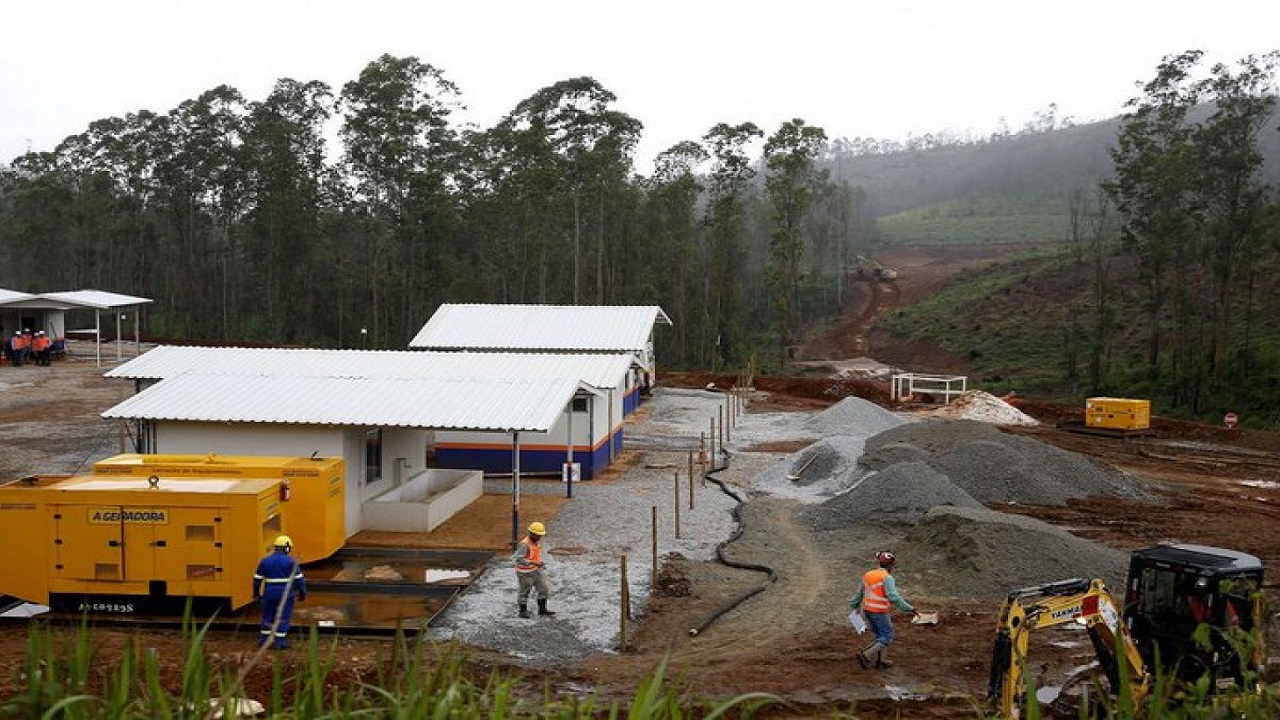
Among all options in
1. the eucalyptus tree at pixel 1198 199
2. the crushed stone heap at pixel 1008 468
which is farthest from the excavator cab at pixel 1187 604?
the eucalyptus tree at pixel 1198 199

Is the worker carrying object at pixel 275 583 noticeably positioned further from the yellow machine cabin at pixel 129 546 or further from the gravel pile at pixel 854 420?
the gravel pile at pixel 854 420

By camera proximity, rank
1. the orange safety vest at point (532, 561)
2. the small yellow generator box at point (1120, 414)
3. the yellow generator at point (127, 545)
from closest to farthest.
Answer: the yellow generator at point (127, 545)
the orange safety vest at point (532, 561)
the small yellow generator box at point (1120, 414)

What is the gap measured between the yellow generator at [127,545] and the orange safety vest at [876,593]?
29.2 feet

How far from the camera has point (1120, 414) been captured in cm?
3872

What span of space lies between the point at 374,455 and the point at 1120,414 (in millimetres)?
29433

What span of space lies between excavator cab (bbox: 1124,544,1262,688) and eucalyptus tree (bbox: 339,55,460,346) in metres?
51.1

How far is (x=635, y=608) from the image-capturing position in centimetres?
1606

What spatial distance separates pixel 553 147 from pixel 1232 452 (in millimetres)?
39912

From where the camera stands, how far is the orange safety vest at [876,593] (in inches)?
527

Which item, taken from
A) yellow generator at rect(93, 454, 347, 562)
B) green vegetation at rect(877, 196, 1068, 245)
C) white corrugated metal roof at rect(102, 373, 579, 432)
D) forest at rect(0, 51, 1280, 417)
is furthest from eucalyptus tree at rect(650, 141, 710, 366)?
green vegetation at rect(877, 196, 1068, 245)

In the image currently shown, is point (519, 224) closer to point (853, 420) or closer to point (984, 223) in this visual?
point (853, 420)

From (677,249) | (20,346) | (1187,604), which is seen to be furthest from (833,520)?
(677,249)

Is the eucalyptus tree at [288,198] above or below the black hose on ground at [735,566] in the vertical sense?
above

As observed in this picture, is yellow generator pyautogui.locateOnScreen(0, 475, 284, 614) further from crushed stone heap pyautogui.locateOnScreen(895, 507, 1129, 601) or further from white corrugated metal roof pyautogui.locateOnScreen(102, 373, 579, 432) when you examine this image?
crushed stone heap pyautogui.locateOnScreen(895, 507, 1129, 601)
